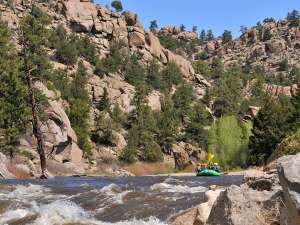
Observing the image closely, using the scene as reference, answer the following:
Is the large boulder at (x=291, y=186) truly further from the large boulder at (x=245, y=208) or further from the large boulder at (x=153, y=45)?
the large boulder at (x=153, y=45)

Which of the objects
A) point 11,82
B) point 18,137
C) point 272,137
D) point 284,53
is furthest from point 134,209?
point 284,53

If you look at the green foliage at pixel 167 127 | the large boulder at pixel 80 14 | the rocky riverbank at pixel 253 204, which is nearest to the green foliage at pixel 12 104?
the green foliage at pixel 167 127

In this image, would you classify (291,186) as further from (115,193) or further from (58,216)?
(115,193)

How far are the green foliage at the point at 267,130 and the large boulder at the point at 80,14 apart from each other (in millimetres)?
57392

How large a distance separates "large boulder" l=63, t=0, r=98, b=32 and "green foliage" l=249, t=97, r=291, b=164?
57.4 meters

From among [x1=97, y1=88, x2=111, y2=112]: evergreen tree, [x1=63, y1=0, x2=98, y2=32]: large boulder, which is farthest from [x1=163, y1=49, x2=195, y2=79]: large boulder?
[x1=97, y1=88, x2=111, y2=112]: evergreen tree

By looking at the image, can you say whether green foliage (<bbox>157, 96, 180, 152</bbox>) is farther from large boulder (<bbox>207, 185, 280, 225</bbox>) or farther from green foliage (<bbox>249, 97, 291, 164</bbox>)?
large boulder (<bbox>207, 185, 280, 225</bbox>)

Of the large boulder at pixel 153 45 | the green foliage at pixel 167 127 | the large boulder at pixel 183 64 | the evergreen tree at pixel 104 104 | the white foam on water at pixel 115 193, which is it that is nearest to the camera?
the white foam on water at pixel 115 193

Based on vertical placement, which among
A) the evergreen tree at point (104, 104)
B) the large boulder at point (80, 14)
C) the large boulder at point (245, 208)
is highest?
the large boulder at point (80, 14)

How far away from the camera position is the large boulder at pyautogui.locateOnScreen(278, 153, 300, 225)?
529cm

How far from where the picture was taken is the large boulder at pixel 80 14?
382ft

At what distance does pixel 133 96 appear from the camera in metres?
95.0

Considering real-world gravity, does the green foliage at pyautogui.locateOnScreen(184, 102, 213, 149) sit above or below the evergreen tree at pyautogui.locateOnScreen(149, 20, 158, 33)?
below

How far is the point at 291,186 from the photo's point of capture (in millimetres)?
5371
